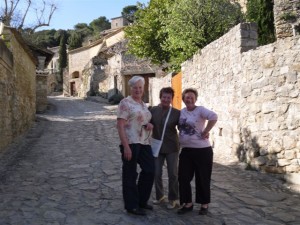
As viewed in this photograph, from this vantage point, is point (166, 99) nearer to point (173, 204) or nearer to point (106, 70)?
point (173, 204)

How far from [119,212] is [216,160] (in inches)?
157

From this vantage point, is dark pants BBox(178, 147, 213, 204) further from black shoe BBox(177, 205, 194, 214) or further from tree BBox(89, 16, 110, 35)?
tree BBox(89, 16, 110, 35)

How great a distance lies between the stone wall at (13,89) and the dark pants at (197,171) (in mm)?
5495

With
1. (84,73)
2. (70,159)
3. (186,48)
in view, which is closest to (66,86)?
(84,73)

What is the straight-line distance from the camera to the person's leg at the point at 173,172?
4.46m

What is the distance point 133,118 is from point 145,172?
0.68 metres

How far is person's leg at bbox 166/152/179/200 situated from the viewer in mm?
4461

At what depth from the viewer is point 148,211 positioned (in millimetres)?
4359

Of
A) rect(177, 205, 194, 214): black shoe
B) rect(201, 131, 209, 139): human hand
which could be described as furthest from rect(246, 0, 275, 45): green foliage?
rect(177, 205, 194, 214): black shoe

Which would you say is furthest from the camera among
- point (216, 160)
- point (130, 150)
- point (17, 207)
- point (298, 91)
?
point (216, 160)

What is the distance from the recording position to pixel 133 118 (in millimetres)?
4109

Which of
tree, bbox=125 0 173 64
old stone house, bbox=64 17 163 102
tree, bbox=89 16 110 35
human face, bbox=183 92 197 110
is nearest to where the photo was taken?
human face, bbox=183 92 197 110

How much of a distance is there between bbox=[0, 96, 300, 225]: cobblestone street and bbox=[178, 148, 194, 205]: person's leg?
218 millimetres

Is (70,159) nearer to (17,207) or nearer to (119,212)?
(17,207)
